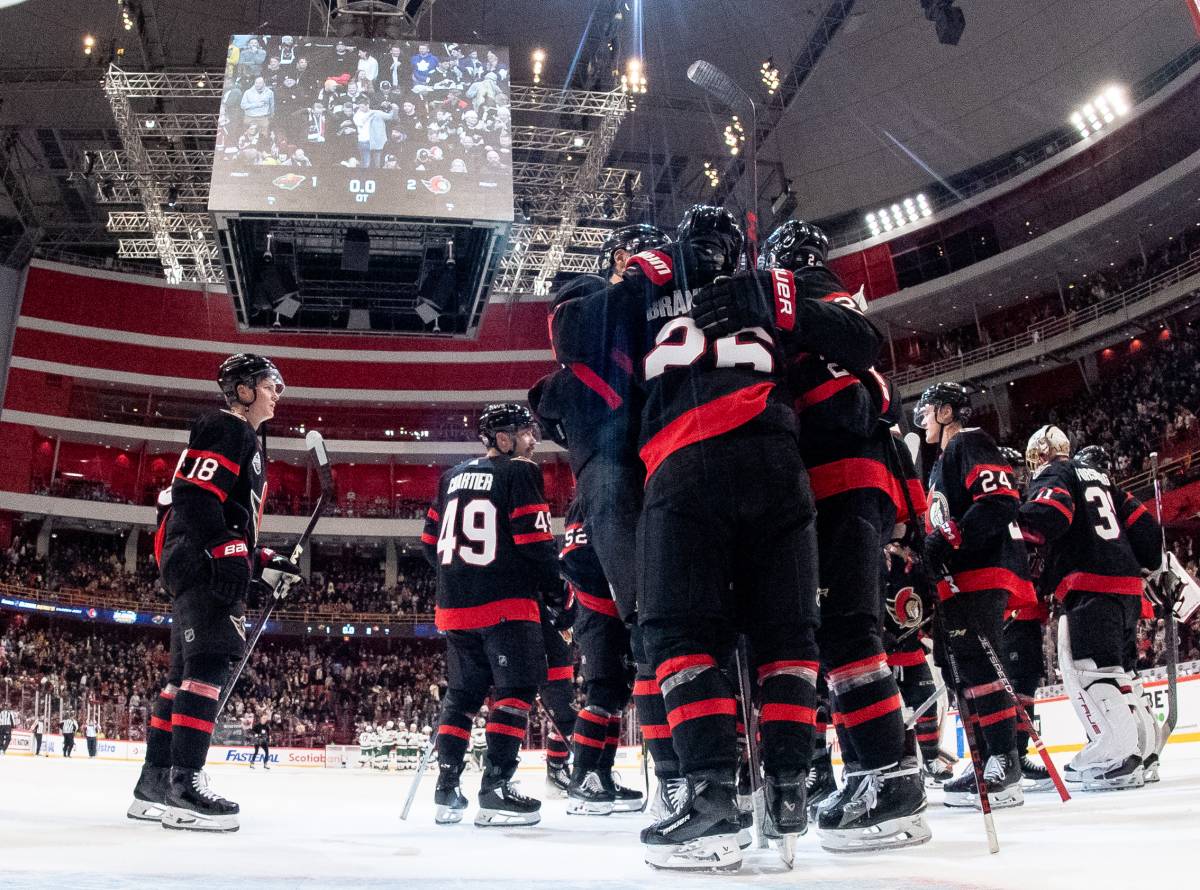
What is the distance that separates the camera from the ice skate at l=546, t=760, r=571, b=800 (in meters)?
6.98

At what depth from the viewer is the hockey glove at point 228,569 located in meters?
3.98

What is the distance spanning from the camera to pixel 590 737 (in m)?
5.19

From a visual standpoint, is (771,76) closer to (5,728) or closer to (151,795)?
(5,728)

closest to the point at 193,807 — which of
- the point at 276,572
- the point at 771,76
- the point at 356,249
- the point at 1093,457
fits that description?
the point at 276,572

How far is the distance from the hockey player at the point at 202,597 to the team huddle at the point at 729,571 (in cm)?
1

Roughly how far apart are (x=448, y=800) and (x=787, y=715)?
2.32 m

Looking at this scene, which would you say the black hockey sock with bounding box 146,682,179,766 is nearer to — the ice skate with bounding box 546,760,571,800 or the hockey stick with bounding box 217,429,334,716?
the hockey stick with bounding box 217,429,334,716

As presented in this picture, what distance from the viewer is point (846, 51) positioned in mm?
23266

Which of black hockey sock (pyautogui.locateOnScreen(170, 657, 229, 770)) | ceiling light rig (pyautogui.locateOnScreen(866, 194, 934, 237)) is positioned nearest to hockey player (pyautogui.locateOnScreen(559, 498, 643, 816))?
black hockey sock (pyautogui.locateOnScreen(170, 657, 229, 770))

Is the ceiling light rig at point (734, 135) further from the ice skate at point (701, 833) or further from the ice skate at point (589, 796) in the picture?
the ice skate at point (701, 833)

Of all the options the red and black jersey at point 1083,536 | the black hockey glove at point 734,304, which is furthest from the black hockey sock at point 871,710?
the red and black jersey at point 1083,536

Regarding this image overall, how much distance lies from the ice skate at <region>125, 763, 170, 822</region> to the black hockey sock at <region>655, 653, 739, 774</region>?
8.05 feet

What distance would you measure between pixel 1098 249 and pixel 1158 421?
5642 millimetres

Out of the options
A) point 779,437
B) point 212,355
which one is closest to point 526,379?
point 212,355
